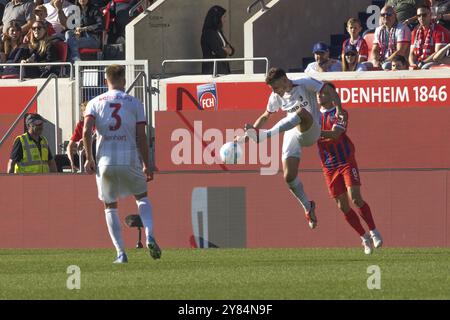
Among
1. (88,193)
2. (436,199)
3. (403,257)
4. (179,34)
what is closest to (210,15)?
(179,34)

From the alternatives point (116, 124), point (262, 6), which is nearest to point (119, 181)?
point (116, 124)

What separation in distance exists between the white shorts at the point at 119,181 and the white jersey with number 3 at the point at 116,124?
6cm

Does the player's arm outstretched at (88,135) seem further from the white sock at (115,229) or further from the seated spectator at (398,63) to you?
the seated spectator at (398,63)

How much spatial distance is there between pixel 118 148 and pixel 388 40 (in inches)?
321

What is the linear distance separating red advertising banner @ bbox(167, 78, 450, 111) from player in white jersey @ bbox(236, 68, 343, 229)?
147 inches

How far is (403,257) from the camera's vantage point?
16734mm

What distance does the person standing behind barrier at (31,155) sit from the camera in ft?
73.1

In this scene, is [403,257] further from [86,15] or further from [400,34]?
[86,15]

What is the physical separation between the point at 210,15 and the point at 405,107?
5.15 metres

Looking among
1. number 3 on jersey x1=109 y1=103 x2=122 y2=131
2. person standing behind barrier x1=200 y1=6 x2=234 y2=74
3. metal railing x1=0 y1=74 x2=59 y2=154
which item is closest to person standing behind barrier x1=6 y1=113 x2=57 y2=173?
metal railing x1=0 y1=74 x2=59 y2=154

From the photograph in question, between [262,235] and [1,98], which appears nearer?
[262,235]

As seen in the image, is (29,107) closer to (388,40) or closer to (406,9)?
(388,40)

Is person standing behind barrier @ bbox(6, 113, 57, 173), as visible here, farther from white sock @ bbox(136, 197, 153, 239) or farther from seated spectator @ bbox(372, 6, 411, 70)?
white sock @ bbox(136, 197, 153, 239)

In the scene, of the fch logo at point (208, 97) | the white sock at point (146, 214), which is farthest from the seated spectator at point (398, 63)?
the white sock at point (146, 214)
